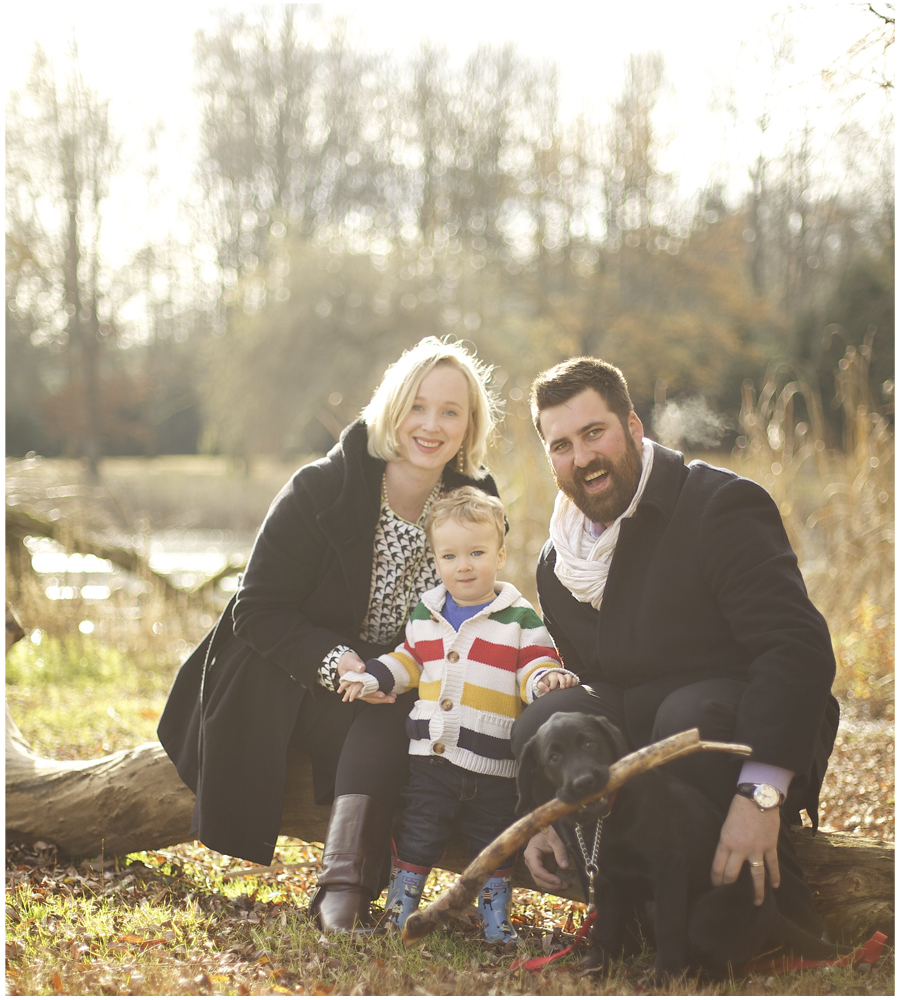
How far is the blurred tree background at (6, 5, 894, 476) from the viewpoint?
57.4 ft

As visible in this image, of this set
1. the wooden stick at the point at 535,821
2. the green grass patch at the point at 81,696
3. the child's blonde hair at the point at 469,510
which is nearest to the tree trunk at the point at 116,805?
the wooden stick at the point at 535,821

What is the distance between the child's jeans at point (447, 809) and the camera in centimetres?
278

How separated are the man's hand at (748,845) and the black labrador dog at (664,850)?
0.07 feet

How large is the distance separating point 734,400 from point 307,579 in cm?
1945

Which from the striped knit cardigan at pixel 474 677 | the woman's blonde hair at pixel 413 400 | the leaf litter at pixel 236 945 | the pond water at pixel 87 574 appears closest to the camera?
the leaf litter at pixel 236 945

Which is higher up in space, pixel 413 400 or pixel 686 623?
pixel 413 400

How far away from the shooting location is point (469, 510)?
2.93 metres

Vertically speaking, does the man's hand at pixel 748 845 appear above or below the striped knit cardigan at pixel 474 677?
below

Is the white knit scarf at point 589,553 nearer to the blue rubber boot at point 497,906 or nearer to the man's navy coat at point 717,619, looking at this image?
the man's navy coat at point 717,619

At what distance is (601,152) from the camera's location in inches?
798

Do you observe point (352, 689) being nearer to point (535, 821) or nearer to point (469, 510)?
point (469, 510)

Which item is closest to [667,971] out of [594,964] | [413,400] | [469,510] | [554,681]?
[594,964]

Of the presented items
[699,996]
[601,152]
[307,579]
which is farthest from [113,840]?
[601,152]

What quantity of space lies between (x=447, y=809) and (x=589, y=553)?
879 mm
